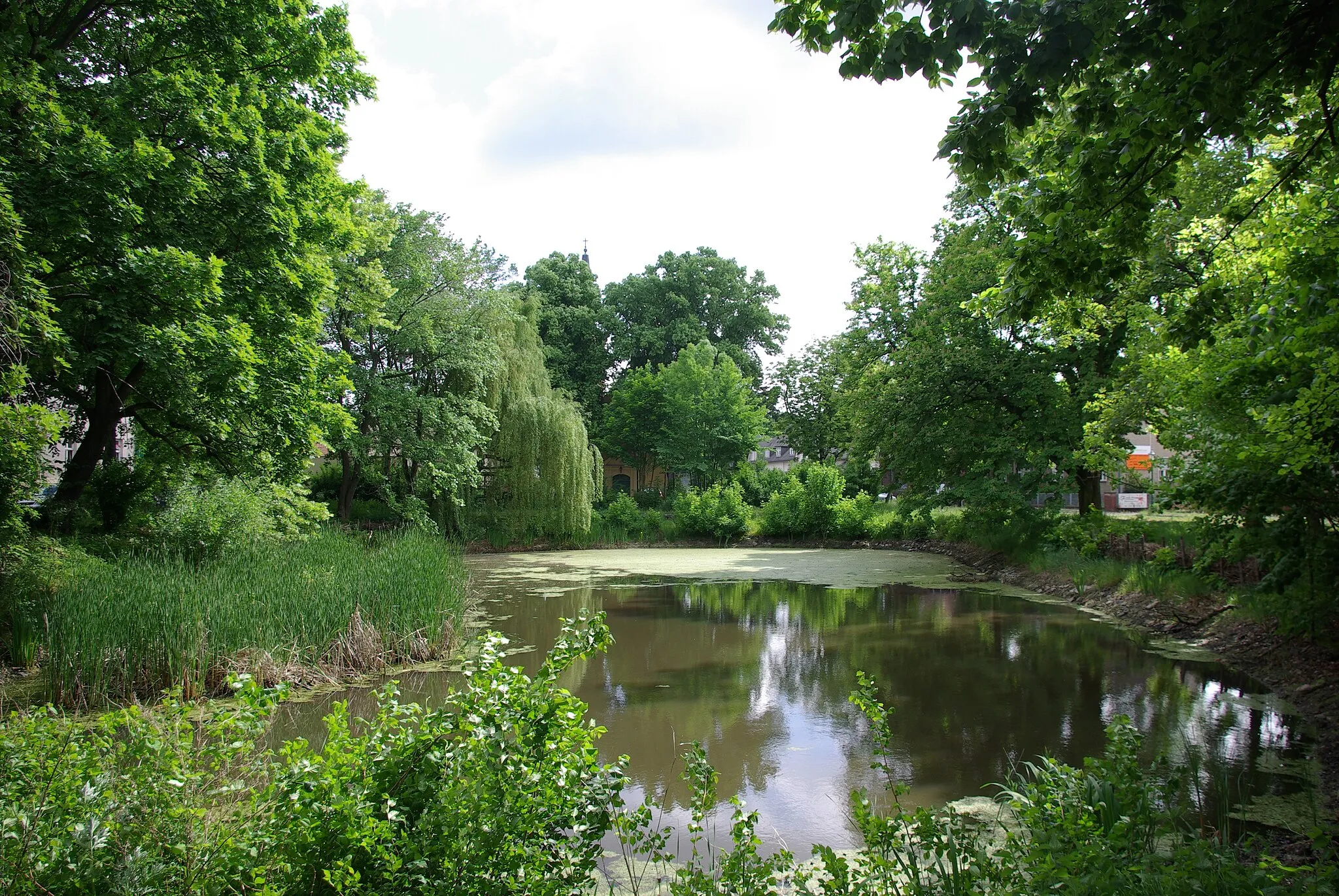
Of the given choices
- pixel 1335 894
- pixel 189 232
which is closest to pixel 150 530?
pixel 189 232

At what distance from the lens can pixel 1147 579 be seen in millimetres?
10258

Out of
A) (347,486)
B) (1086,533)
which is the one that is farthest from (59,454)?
(1086,533)

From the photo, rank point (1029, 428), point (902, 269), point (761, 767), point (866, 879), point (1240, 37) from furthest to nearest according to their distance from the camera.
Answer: point (902, 269)
point (1029, 428)
point (761, 767)
point (1240, 37)
point (866, 879)

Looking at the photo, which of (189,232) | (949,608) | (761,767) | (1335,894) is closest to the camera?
(1335,894)

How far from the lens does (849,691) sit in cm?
646

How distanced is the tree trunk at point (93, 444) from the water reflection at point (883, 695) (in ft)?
16.7

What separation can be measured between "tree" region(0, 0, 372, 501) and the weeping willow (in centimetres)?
990

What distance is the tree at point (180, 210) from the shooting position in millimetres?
6836

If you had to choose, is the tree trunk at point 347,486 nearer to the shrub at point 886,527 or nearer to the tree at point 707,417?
the tree at point 707,417

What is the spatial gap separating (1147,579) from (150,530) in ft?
41.5

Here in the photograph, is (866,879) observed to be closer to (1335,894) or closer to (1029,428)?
(1335,894)

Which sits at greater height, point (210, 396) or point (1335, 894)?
point (210, 396)

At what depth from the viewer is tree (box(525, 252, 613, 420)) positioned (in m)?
32.6

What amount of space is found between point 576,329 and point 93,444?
24.6 metres
